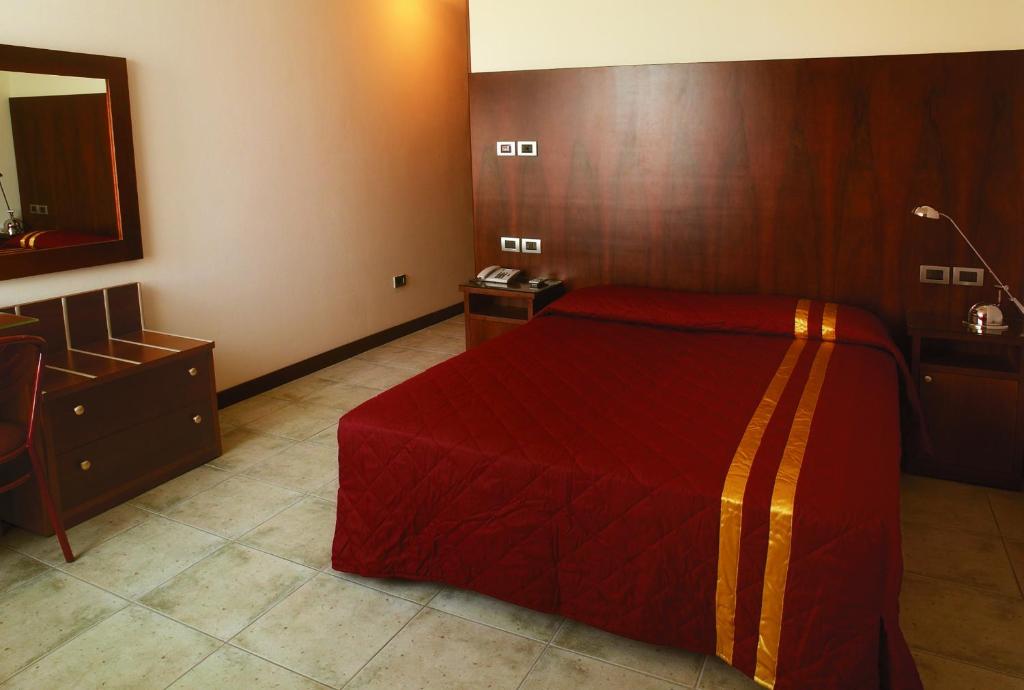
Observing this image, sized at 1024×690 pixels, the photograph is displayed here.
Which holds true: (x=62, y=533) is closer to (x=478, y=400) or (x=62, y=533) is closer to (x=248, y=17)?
(x=478, y=400)

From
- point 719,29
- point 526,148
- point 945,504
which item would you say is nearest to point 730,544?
point 945,504

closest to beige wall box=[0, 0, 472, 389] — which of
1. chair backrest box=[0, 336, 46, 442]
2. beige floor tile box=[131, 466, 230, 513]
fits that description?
chair backrest box=[0, 336, 46, 442]

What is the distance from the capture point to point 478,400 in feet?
8.16

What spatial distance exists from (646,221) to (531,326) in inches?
31.6

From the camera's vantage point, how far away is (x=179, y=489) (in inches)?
123

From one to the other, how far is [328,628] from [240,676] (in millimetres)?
276

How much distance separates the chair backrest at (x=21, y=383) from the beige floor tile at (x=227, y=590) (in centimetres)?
67

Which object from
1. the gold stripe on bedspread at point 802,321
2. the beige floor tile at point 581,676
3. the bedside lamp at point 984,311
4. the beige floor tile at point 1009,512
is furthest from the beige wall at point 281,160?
the beige floor tile at point 1009,512

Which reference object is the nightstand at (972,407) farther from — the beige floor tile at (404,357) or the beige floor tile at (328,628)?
the beige floor tile at (404,357)

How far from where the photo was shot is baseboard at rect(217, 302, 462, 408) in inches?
162

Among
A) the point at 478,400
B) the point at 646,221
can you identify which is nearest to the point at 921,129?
the point at 646,221

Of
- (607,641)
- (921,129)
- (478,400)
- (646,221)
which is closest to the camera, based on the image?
(607,641)

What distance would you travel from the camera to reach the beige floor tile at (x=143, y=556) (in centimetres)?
249

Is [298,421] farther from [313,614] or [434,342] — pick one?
[313,614]
